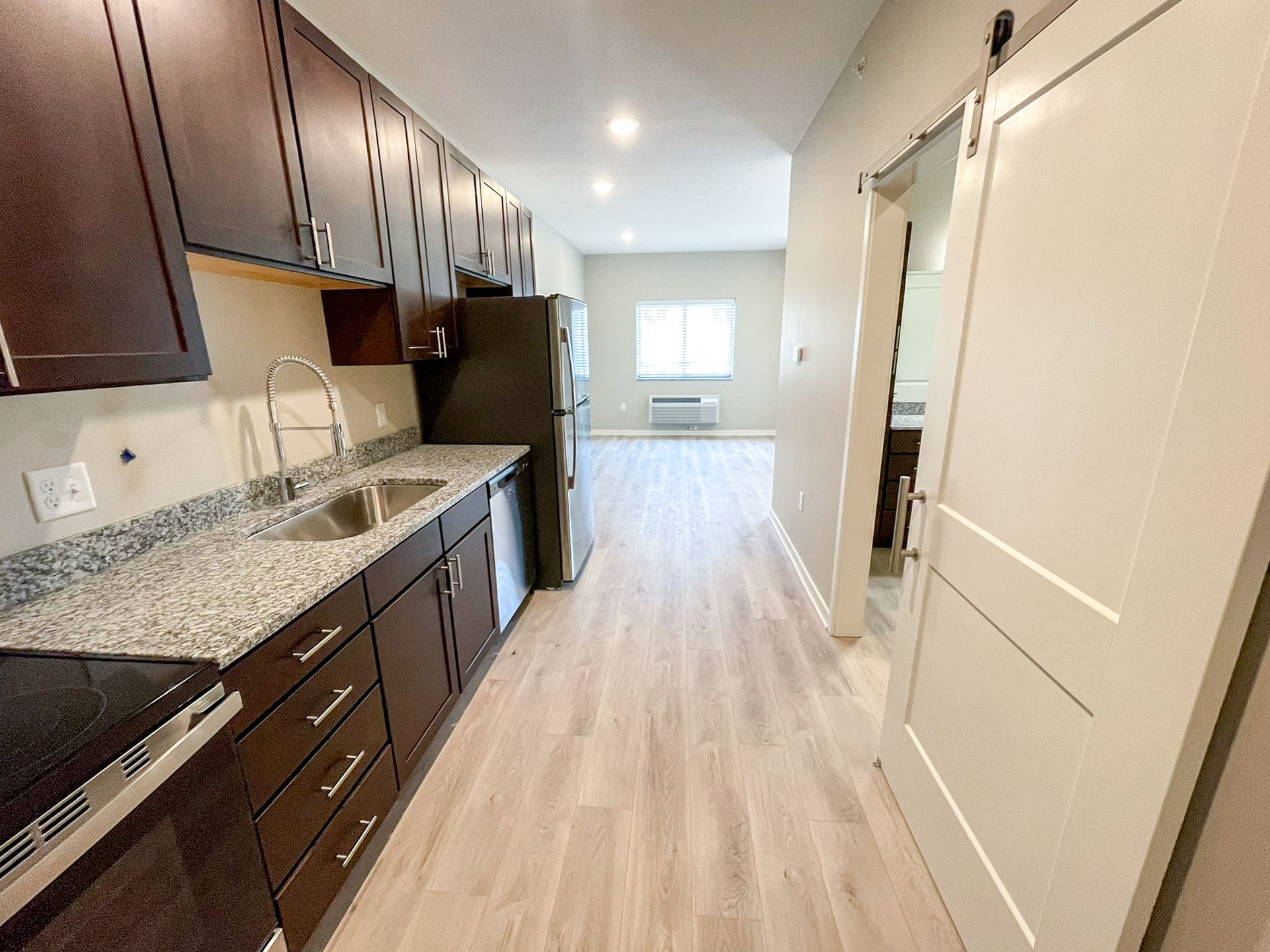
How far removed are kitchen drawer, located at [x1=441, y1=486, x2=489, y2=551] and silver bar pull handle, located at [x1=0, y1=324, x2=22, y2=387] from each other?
104 cm

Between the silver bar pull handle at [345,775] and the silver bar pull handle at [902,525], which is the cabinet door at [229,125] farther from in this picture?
the silver bar pull handle at [902,525]

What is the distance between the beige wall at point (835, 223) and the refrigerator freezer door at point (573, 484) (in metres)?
1.35

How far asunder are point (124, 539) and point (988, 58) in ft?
7.95

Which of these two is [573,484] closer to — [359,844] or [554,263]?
[359,844]

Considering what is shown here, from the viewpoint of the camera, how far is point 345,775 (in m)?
1.25

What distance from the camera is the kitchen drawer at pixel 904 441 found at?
3057mm

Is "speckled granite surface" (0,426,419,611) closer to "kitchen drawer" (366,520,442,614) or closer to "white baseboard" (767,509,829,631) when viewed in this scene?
"kitchen drawer" (366,520,442,614)

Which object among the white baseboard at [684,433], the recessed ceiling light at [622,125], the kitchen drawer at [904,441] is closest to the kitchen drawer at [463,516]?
the recessed ceiling light at [622,125]

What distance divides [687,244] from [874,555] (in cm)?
462

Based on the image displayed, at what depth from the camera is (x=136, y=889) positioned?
73cm

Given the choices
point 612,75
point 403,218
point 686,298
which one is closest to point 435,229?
point 403,218

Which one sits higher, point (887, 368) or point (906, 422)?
point (887, 368)

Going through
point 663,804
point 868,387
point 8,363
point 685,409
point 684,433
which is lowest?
point 663,804

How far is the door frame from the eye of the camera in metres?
1.96
